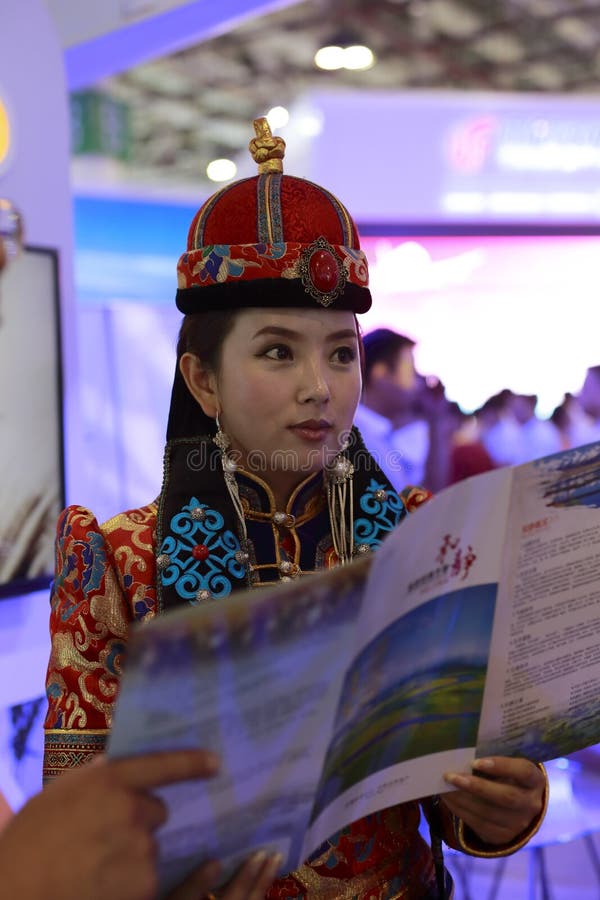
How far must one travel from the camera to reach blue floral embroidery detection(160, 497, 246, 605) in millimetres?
1111

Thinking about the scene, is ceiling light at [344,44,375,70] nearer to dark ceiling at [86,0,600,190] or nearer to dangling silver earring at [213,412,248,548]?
dark ceiling at [86,0,600,190]

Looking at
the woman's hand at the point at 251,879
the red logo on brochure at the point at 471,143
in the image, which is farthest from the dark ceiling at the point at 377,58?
the woman's hand at the point at 251,879

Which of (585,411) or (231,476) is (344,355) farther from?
(585,411)

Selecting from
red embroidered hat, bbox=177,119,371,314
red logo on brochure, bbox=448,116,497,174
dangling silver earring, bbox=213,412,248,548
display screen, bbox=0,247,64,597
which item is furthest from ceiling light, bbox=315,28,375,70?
dangling silver earring, bbox=213,412,248,548

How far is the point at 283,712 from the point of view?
0.73 meters

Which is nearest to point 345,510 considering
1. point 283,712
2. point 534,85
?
point 283,712

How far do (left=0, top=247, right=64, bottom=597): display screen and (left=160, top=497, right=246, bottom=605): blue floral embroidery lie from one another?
1.61 m

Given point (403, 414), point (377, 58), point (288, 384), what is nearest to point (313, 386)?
point (288, 384)

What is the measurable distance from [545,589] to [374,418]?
7.92ft

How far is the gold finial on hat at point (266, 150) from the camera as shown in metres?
1.23

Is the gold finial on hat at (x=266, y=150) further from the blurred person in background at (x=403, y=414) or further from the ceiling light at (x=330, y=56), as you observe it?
the ceiling light at (x=330, y=56)

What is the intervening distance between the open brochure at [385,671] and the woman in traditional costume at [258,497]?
15cm

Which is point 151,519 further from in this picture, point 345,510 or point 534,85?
point 534,85

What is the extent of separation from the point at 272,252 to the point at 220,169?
8.23 metres
